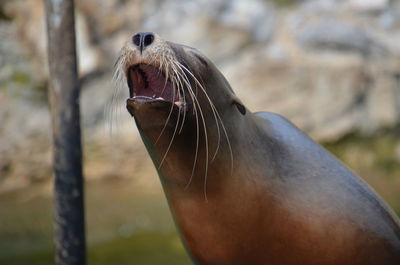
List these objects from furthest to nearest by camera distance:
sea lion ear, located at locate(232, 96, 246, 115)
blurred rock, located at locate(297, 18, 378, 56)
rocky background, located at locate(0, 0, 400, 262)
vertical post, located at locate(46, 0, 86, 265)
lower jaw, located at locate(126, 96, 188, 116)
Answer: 1. blurred rock, located at locate(297, 18, 378, 56)
2. rocky background, located at locate(0, 0, 400, 262)
3. vertical post, located at locate(46, 0, 86, 265)
4. sea lion ear, located at locate(232, 96, 246, 115)
5. lower jaw, located at locate(126, 96, 188, 116)

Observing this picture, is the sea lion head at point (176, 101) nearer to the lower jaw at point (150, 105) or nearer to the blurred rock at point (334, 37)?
the lower jaw at point (150, 105)

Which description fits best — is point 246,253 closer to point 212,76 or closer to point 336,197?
point 336,197

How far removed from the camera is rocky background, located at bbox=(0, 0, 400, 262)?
4297mm

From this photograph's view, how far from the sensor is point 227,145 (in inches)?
70.2

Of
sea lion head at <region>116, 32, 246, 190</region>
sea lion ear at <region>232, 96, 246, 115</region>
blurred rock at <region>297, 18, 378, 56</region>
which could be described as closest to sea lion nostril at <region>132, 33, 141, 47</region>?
sea lion head at <region>116, 32, 246, 190</region>

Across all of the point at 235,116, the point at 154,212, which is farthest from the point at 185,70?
the point at 154,212

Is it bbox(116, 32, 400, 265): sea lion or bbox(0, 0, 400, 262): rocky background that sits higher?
bbox(0, 0, 400, 262): rocky background

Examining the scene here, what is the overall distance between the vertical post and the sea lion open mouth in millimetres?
786

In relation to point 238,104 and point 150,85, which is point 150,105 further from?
point 238,104

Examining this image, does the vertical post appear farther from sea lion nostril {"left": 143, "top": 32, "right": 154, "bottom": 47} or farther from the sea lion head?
sea lion nostril {"left": 143, "top": 32, "right": 154, "bottom": 47}

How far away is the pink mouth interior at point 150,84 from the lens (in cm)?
164

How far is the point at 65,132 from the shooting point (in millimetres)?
2414

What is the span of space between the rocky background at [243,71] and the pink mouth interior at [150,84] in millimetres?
2660

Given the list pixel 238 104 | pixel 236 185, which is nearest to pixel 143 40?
pixel 238 104
